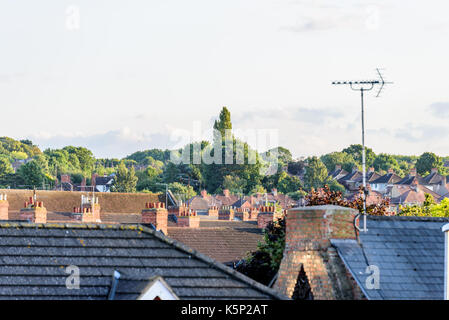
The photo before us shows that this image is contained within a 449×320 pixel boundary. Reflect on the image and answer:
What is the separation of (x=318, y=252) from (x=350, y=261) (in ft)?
→ 2.54

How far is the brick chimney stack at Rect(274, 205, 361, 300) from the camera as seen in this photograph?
21.9 m

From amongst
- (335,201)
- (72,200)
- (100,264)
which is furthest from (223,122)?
(100,264)

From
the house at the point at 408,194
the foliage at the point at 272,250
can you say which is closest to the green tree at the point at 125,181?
the house at the point at 408,194

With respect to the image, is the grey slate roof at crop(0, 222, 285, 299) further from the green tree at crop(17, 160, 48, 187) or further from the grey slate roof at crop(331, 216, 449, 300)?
the green tree at crop(17, 160, 48, 187)

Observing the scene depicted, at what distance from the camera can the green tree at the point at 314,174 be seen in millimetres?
189875

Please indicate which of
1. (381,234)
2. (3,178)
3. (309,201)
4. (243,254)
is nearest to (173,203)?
(243,254)

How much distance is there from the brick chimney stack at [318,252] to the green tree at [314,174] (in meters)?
166

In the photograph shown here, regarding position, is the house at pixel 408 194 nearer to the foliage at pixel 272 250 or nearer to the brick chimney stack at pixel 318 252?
the foliage at pixel 272 250

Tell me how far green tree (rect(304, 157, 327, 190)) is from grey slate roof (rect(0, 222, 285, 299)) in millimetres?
172416

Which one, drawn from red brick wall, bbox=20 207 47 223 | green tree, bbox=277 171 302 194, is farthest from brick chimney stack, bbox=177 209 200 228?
green tree, bbox=277 171 302 194

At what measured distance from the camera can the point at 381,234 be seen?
2383 cm

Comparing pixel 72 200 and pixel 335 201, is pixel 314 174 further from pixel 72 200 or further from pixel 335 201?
pixel 335 201

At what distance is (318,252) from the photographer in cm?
2241
